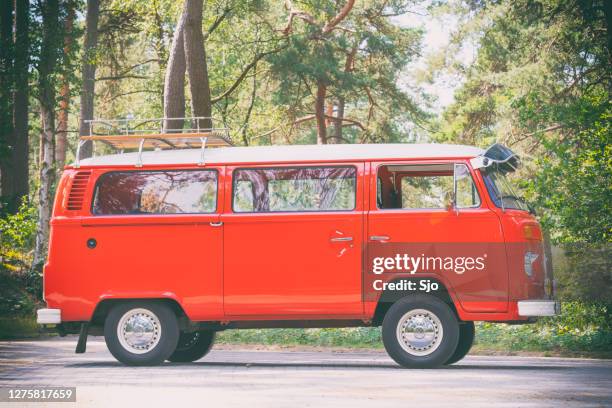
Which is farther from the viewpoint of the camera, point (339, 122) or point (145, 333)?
point (339, 122)

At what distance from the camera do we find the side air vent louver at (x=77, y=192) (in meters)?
13.1

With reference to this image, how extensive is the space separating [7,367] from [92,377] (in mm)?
2367

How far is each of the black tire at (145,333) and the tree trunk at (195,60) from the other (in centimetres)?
914

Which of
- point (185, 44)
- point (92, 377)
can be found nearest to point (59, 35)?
point (185, 44)

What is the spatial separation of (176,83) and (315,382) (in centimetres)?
A: 1316

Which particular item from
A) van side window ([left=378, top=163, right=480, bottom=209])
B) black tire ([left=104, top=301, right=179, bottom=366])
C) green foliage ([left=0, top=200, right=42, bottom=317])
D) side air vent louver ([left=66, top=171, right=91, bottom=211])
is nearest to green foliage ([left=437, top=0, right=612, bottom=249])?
van side window ([left=378, top=163, right=480, bottom=209])

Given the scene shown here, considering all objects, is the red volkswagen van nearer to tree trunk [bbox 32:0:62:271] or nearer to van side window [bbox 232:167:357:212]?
van side window [bbox 232:167:357:212]

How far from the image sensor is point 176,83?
2289 centimetres

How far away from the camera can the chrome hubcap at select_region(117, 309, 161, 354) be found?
12750 millimetres

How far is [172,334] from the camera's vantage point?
41.4 feet

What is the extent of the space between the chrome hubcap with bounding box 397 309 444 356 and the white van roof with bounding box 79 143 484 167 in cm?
193

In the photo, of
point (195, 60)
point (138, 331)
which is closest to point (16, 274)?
point (195, 60)

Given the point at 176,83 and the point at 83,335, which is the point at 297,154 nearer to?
the point at 83,335

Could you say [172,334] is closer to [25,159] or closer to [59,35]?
[59,35]
